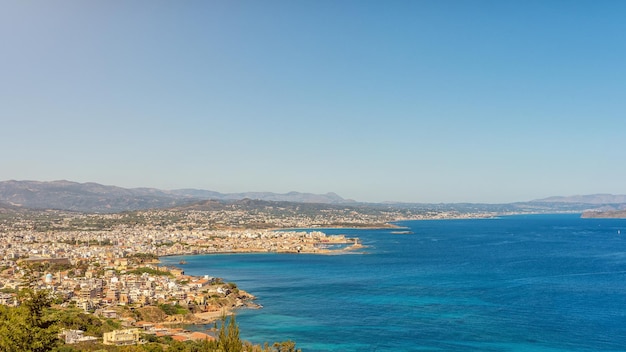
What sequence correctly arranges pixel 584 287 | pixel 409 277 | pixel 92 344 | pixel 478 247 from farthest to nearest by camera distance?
pixel 478 247, pixel 409 277, pixel 584 287, pixel 92 344

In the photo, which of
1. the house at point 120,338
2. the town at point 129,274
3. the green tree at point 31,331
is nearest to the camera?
the green tree at point 31,331

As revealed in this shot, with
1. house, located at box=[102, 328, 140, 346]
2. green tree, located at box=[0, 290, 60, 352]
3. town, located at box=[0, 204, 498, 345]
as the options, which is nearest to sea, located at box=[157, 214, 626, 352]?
town, located at box=[0, 204, 498, 345]

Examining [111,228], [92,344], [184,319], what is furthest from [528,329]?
[111,228]

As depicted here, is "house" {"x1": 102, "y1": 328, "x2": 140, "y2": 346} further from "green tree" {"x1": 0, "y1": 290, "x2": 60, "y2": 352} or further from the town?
"green tree" {"x1": 0, "y1": 290, "x2": 60, "y2": 352}

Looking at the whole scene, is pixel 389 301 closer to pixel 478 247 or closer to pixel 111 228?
pixel 478 247

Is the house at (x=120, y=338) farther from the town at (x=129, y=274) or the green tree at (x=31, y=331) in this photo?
the green tree at (x=31, y=331)

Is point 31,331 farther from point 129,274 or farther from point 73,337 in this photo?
point 129,274

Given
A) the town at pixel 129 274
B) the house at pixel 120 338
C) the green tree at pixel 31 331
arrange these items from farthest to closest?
the town at pixel 129 274 → the house at pixel 120 338 → the green tree at pixel 31 331

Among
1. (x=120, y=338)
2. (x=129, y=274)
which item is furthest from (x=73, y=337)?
(x=129, y=274)

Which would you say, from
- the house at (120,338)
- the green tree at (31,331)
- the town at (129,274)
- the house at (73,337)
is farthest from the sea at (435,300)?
the green tree at (31,331)
